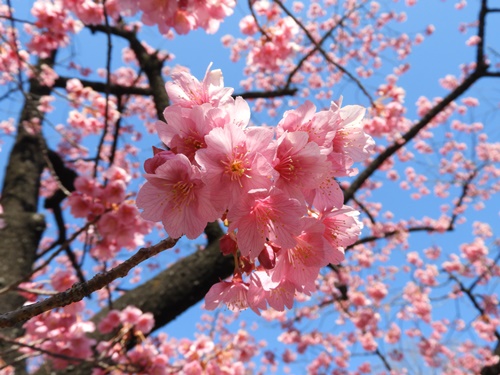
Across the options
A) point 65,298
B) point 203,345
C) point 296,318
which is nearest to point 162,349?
point 203,345

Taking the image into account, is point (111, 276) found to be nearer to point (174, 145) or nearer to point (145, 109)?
point (174, 145)

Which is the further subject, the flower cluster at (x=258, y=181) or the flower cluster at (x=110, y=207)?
the flower cluster at (x=110, y=207)

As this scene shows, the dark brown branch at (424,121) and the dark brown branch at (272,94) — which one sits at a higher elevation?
the dark brown branch at (272,94)

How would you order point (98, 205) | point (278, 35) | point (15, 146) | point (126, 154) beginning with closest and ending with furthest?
point (98, 205), point (278, 35), point (15, 146), point (126, 154)

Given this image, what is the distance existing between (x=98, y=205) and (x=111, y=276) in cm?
173

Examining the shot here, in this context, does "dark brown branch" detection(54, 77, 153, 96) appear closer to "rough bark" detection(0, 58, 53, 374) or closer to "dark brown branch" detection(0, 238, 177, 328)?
"rough bark" detection(0, 58, 53, 374)

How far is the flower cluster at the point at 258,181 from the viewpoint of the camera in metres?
0.78

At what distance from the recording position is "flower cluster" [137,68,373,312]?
778 mm

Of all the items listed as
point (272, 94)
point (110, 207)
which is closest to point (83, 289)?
point (110, 207)

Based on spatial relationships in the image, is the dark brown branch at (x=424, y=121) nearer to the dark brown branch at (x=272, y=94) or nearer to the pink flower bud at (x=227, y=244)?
the dark brown branch at (x=272, y=94)

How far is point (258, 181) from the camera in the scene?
0.78 meters

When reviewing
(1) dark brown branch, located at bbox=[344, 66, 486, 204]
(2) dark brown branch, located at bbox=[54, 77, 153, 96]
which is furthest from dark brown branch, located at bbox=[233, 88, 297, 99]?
(1) dark brown branch, located at bbox=[344, 66, 486, 204]

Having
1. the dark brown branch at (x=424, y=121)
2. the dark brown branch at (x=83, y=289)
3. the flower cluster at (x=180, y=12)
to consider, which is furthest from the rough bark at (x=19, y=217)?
the dark brown branch at (x=424, y=121)

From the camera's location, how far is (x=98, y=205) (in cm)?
240
